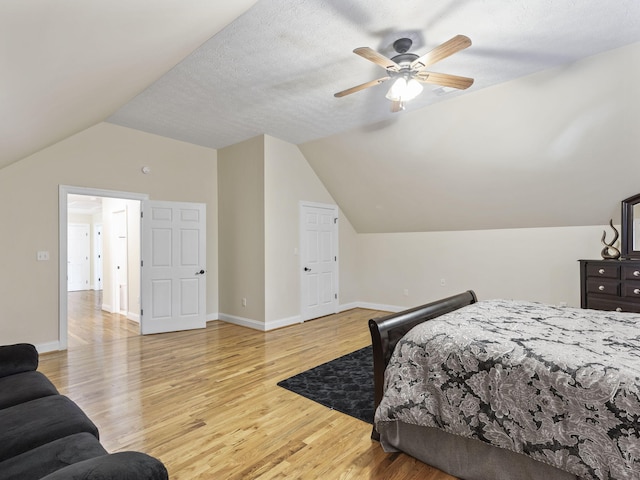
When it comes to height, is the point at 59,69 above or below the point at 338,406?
above

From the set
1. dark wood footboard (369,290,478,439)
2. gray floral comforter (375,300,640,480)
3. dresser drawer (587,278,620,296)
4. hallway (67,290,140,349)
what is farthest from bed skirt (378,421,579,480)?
hallway (67,290,140,349)

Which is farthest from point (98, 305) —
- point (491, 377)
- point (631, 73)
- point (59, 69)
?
point (631, 73)

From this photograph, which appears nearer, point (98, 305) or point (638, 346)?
point (638, 346)

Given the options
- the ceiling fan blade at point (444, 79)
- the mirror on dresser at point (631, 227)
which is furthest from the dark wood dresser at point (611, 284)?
the ceiling fan blade at point (444, 79)

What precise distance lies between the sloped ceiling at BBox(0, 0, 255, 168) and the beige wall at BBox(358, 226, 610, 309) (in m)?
4.81

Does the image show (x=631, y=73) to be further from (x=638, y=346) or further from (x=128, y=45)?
(x=128, y=45)

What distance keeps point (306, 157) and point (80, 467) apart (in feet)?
17.4

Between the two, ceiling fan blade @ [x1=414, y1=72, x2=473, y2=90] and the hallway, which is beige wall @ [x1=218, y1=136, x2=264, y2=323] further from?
ceiling fan blade @ [x1=414, y1=72, x2=473, y2=90]

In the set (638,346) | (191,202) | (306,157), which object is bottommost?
(638,346)

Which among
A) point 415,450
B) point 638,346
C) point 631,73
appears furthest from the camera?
point 631,73

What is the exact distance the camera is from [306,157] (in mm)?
5852

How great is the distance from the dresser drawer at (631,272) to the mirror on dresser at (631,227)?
37cm

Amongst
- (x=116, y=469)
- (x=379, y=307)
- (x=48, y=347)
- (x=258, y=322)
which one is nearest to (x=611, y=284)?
(x=379, y=307)

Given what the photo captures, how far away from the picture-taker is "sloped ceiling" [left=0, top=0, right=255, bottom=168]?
43.9 inches
